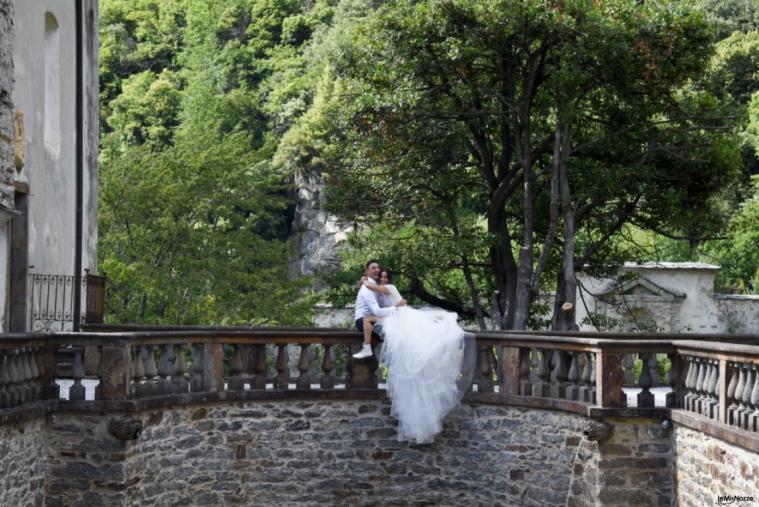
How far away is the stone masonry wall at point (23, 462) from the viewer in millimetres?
12727

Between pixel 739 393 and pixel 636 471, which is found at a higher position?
pixel 739 393

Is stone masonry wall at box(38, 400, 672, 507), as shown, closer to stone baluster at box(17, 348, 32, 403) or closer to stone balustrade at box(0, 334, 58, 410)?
stone balustrade at box(0, 334, 58, 410)

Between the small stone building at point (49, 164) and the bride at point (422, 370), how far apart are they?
19.0ft

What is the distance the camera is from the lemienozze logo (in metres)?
11.7

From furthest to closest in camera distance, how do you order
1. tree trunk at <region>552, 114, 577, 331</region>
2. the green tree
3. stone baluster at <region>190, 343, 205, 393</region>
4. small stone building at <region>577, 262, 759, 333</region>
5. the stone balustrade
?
small stone building at <region>577, 262, 759, 333</region>, tree trunk at <region>552, 114, 577, 331</region>, the green tree, stone baluster at <region>190, 343, 205, 393</region>, the stone balustrade

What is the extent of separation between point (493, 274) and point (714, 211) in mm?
5009

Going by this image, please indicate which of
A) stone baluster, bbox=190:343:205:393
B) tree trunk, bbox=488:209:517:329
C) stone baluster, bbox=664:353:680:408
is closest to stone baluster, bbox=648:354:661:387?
stone baluster, bbox=664:353:680:408

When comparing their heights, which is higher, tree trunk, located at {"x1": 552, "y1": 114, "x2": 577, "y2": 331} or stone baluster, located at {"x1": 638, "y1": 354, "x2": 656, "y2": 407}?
tree trunk, located at {"x1": 552, "y1": 114, "x2": 577, "y2": 331}

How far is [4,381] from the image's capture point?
12.8 m

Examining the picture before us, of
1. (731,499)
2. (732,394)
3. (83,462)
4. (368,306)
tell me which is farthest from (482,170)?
(731,499)

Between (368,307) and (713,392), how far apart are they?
490 centimetres

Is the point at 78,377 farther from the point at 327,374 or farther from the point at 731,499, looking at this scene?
the point at 731,499

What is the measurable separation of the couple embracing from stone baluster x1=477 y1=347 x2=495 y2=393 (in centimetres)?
25

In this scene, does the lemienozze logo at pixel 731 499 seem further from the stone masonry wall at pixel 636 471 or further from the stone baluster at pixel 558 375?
the stone baluster at pixel 558 375
